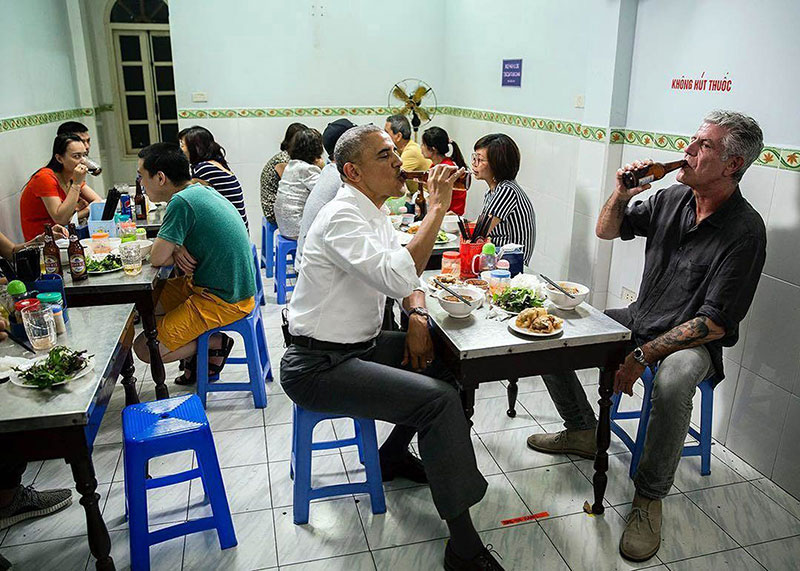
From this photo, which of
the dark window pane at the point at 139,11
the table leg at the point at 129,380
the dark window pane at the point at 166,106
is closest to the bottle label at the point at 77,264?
the table leg at the point at 129,380

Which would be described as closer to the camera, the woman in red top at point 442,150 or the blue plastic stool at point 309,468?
the blue plastic stool at point 309,468

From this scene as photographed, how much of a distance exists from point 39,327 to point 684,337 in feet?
7.02

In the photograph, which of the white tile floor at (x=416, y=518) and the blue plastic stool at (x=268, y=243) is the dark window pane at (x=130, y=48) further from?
the white tile floor at (x=416, y=518)

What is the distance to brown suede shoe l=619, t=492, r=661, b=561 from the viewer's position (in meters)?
2.07

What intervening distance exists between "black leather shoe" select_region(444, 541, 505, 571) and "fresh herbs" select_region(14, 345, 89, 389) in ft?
4.20

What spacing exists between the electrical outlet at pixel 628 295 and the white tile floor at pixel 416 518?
0.87 meters

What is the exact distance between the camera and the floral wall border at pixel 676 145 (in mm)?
2282

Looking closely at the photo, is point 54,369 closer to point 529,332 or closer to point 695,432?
point 529,332

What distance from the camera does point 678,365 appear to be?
218cm

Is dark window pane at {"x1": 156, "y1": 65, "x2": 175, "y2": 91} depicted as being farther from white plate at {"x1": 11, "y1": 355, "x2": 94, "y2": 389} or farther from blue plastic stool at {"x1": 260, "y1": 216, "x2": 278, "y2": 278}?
white plate at {"x1": 11, "y1": 355, "x2": 94, "y2": 389}

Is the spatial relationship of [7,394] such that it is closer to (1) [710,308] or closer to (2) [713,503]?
(1) [710,308]

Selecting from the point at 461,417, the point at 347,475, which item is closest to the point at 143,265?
the point at 347,475

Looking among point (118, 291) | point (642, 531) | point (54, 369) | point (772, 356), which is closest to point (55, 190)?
point (118, 291)

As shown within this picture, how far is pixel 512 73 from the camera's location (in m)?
4.43
